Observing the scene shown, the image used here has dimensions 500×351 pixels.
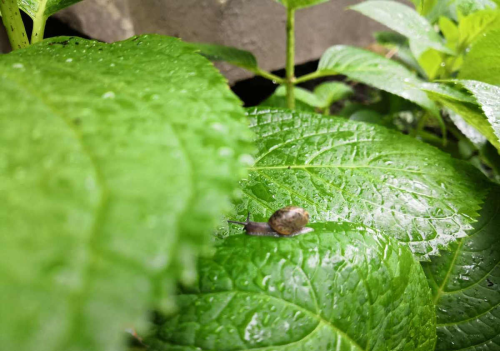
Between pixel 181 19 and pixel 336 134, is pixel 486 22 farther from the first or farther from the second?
pixel 181 19

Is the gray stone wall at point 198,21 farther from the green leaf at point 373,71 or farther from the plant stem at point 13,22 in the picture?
the plant stem at point 13,22

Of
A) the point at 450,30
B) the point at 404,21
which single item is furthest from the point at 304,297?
the point at 450,30

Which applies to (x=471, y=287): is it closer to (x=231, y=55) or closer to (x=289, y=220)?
(x=289, y=220)

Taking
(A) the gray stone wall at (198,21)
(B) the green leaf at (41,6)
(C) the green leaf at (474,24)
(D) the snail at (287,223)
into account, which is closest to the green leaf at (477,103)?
(D) the snail at (287,223)

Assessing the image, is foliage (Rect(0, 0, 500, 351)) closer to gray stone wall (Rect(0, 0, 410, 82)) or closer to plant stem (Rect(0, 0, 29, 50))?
plant stem (Rect(0, 0, 29, 50))

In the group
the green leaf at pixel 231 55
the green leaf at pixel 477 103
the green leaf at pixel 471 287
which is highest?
the green leaf at pixel 231 55

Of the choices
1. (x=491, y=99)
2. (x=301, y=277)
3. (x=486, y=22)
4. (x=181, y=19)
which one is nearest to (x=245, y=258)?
(x=301, y=277)

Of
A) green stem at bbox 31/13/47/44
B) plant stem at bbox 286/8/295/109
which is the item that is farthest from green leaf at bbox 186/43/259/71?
green stem at bbox 31/13/47/44
